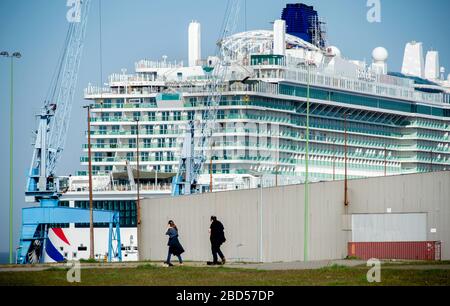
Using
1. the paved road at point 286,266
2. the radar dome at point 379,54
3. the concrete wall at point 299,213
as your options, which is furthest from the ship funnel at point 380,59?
the paved road at point 286,266

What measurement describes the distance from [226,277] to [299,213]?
1054 inches

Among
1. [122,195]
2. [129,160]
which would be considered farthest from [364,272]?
[129,160]

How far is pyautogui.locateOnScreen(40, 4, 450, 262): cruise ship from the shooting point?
156 meters

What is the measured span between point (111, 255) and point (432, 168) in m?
63.8

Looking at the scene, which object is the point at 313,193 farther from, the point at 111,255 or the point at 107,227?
the point at 107,227

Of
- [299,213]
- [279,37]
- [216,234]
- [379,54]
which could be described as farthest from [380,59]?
[216,234]

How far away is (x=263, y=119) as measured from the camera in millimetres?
166125

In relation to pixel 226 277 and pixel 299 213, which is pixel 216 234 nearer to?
pixel 226 277

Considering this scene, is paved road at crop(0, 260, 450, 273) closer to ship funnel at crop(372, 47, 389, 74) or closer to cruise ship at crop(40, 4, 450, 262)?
cruise ship at crop(40, 4, 450, 262)

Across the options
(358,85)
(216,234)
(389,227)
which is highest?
(358,85)

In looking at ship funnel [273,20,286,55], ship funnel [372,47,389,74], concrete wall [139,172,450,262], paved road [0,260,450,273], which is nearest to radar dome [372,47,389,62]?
ship funnel [372,47,389,74]

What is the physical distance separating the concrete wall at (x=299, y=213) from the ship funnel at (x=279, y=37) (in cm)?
8314

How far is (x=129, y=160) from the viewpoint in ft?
524
